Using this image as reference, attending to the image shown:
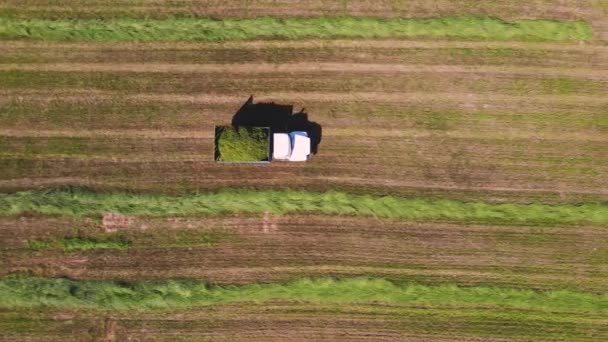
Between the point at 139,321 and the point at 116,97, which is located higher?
the point at 116,97

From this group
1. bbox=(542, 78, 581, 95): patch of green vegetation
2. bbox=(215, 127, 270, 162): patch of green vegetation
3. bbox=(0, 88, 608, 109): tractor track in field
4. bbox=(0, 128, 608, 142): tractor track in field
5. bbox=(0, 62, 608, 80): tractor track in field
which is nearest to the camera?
bbox=(215, 127, 270, 162): patch of green vegetation

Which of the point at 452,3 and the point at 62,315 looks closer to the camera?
the point at 62,315

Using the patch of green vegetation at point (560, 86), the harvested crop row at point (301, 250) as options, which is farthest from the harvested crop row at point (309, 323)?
the patch of green vegetation at point (560, 86)

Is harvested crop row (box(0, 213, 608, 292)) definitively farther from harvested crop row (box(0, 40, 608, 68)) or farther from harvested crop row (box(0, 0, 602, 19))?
harvested crop row (box(0, 0, 602, 19))

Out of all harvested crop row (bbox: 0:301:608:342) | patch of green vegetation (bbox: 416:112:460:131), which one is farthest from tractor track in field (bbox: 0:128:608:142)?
harvested crop row (bbox: 0:301:608:342)

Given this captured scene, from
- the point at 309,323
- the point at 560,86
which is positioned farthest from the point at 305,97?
the point at 560,86

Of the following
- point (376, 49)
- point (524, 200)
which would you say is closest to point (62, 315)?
point (376, 49)

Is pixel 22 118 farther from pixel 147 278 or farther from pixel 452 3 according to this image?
pixel 452 3

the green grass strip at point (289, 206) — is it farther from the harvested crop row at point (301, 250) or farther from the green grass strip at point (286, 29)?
the green grass strip at point (286, 29)
